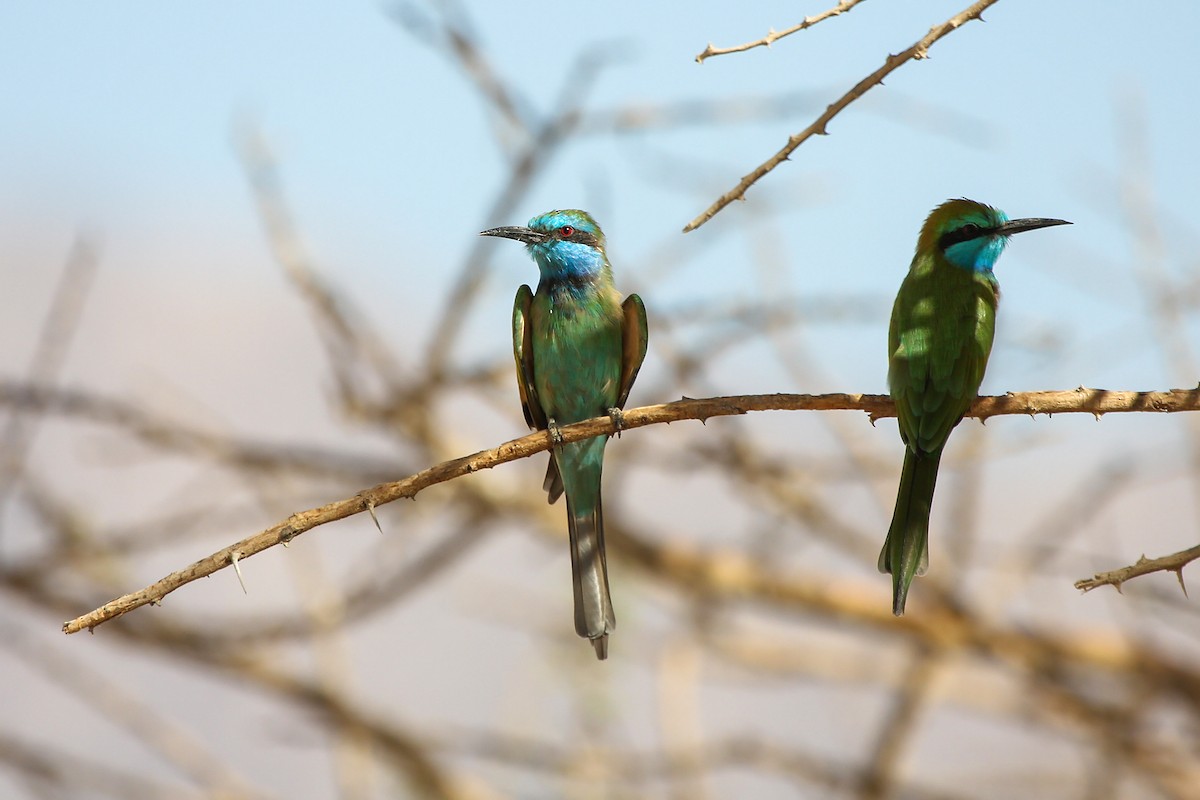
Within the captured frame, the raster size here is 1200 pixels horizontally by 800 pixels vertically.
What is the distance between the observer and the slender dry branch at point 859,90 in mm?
2273

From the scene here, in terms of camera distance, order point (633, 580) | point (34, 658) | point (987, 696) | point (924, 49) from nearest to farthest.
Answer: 1. point (924, 49)
2. point (34, 658)
3. point (633, 580)
4. point (987, 696)

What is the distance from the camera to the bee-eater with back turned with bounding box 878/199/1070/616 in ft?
9.59

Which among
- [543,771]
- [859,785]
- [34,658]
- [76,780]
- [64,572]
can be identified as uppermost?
[64,572]

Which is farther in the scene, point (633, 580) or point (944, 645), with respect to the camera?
point (633, 580)

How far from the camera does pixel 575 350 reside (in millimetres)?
4039

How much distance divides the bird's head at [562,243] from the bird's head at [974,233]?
3.78ft

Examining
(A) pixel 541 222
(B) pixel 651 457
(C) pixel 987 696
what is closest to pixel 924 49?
(A) pixel 541 222

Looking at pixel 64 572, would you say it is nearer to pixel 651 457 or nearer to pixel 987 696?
pixel 651 457

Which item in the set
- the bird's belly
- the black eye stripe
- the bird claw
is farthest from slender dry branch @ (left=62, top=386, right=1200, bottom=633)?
the bird's belly

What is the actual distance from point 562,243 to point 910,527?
5.94 ft

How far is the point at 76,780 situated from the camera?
5.56 metres

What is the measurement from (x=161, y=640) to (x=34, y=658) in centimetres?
56

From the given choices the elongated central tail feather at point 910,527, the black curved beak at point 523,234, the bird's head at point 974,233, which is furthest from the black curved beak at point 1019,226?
the black curved beak at point 523,234

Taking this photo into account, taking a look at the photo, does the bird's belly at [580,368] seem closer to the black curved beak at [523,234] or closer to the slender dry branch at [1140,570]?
the black curved beak at [523,234]
